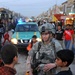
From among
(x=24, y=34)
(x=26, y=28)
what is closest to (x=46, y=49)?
(x=24, y=34)

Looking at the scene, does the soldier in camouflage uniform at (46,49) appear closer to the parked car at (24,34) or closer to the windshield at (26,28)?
the parked car at (24,34)

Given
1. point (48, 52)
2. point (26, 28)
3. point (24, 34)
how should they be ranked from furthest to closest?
1. point (26, 28)
2. point (24, 34)
3. point (48, 52)

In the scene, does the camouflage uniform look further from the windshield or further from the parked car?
the windshield

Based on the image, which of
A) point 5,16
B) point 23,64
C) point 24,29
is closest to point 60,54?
point 23,64

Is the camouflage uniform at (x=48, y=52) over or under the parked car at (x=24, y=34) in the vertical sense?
over

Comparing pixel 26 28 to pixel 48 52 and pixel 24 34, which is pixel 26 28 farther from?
pixel 48 52

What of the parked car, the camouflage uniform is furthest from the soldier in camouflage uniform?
the parked car

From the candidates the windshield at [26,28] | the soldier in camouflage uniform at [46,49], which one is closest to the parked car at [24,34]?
the windshield at [26,28]

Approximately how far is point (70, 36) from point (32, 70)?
9.83 metres

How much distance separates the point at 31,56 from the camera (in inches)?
198

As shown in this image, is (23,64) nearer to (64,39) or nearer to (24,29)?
(64,39)

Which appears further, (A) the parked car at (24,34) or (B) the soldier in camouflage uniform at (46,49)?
(A) the parked car at (24,34)

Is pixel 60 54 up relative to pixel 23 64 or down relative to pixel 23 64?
up

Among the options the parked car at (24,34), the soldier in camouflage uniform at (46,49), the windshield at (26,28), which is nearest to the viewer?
the soldier in camouflage uniform at (46,49)
